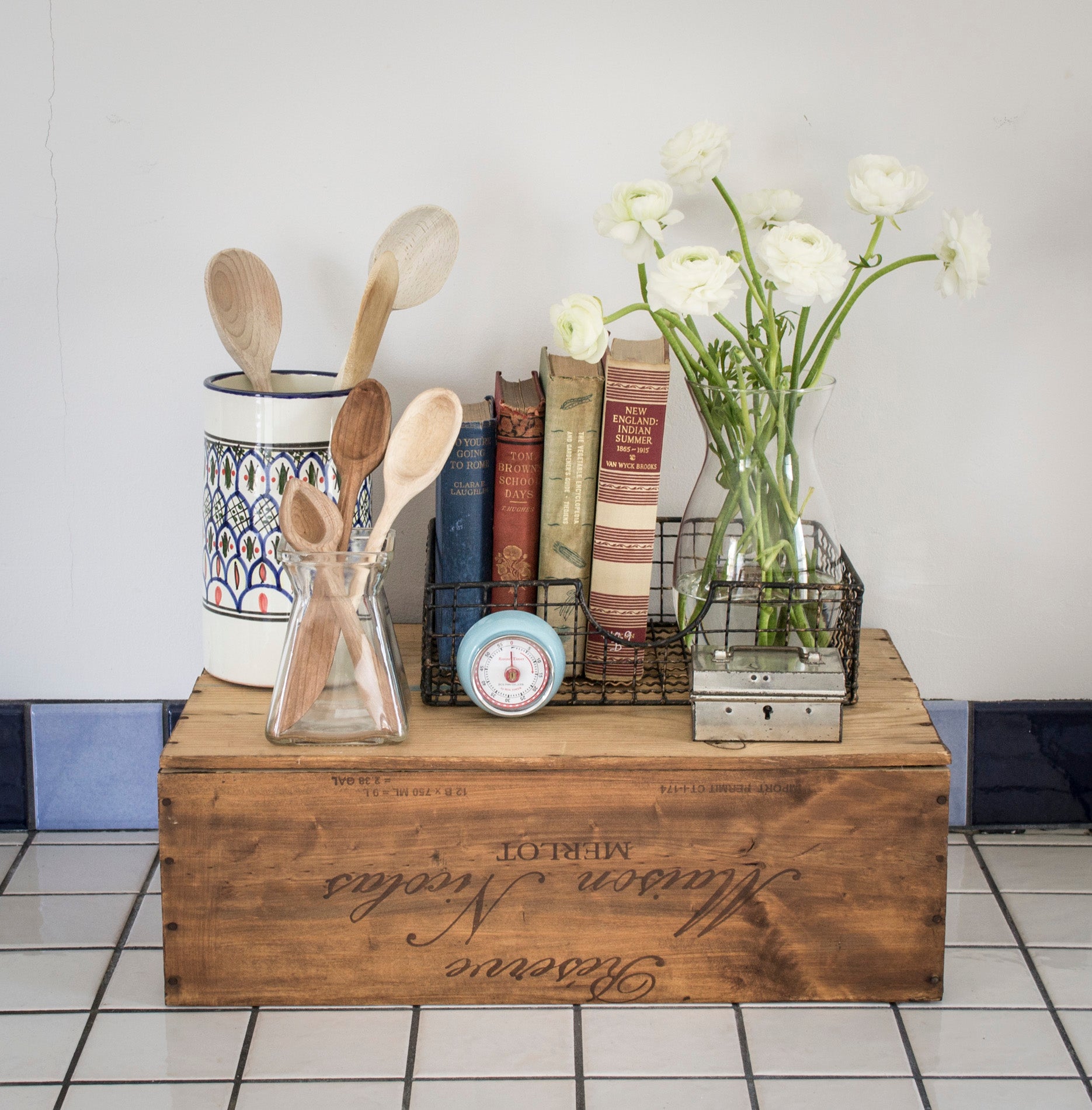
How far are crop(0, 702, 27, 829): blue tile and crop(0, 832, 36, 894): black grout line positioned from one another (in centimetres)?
2

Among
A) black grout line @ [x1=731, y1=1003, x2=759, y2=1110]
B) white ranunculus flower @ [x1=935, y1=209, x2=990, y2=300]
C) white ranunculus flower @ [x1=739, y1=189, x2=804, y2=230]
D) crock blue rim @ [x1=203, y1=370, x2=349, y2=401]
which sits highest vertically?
white ranunculus flower @ [x1=739, y1=189, x2=804, y2=230]

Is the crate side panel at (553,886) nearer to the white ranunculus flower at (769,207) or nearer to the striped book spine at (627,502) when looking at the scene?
the striped book spine at (627,502)

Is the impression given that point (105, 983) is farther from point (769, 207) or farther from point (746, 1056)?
point (769, 207)

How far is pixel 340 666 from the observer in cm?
95

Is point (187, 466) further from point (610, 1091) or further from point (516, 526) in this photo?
point (610, 1091)

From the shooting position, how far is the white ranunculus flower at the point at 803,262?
0.91m

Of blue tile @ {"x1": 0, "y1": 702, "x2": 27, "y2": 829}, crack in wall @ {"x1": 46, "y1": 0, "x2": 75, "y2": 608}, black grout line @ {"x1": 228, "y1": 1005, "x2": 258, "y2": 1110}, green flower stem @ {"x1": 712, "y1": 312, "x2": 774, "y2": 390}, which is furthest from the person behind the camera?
blue tile @ {"x1": 0, "y1": 702, "x2": 27, "y2": 829}

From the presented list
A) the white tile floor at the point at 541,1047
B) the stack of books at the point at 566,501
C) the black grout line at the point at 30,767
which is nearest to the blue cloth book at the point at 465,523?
the stack of books at the point at 566,501

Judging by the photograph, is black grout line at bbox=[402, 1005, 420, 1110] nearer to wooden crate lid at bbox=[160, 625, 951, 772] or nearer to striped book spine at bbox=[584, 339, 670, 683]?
wooden crate lid at bbox=[160, 625, 951, 772]

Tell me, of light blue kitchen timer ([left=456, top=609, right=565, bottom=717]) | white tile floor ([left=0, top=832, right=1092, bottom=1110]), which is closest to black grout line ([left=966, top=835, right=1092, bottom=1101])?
white tile floor ([left=0, top=832, right=1092, bottom=1110])

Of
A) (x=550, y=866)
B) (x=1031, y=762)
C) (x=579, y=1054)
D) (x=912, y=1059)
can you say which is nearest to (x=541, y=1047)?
(x=579, y=1054)

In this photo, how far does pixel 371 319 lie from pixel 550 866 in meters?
0.47

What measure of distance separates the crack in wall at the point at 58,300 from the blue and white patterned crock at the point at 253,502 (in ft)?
0.70

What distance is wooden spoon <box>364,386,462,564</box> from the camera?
37.6 inches
